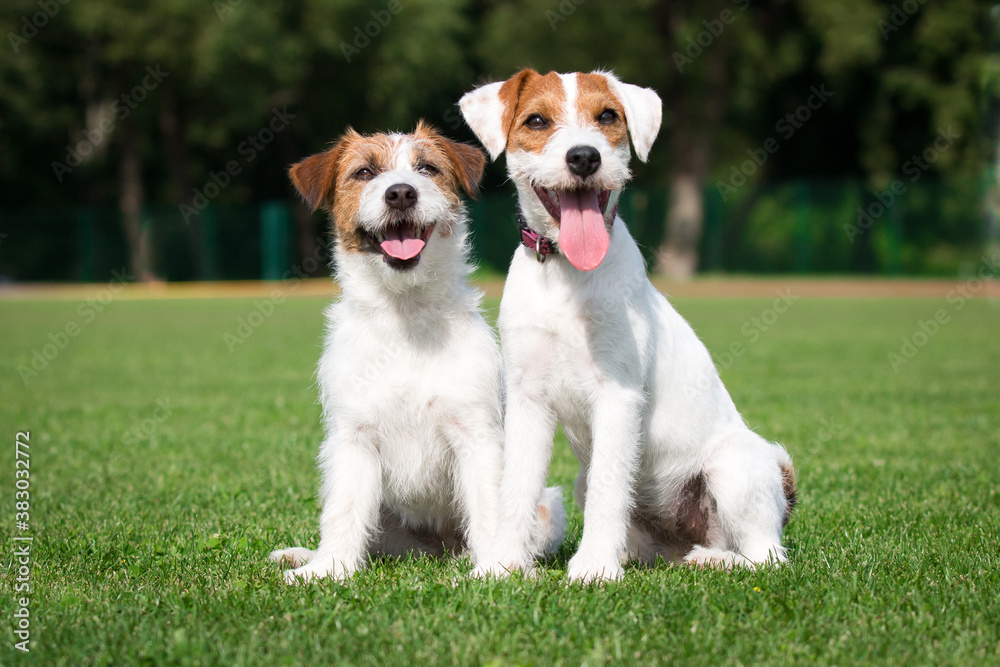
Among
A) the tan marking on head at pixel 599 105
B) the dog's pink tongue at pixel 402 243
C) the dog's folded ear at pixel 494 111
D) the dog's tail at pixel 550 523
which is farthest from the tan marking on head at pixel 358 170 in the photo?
the dog's tail at pixel 550 523

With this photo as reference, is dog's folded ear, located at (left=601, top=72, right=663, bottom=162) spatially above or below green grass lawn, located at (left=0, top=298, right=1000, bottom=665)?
above

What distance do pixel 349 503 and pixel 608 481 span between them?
48.1 inches

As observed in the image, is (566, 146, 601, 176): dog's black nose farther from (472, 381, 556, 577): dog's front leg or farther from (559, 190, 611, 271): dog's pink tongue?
(472, 381, 556, 577): dog's front leg

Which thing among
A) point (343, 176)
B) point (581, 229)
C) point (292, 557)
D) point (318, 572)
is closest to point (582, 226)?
point (581, 229)

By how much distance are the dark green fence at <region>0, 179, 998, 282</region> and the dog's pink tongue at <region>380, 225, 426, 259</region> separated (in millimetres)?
29540

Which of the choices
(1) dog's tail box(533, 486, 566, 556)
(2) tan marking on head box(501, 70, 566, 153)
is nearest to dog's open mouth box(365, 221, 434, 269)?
(2) tan marking on head box(501, 70, 566, 153)

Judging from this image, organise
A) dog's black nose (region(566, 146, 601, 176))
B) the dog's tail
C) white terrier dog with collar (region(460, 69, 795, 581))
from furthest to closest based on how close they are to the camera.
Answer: the dog's tail, white terrier dog with collar (region(460, 69, 795, 581)), dog's black nose (region(566, 146, 601, 176))

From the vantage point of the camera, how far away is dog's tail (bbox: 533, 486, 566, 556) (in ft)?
14.5

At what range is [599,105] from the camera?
4.23m

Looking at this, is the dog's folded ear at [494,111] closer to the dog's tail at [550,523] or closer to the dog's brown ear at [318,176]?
the dog's brown ear at [318,176]

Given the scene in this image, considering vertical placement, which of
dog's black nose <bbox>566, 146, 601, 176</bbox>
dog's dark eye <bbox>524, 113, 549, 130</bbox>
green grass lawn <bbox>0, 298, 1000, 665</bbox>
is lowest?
green grass lawn <bbox>0, 298, 1000, 665</bbox>

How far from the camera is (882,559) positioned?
444 cm

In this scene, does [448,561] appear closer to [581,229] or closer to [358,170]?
[581,229]

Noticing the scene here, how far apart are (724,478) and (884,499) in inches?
80.1
